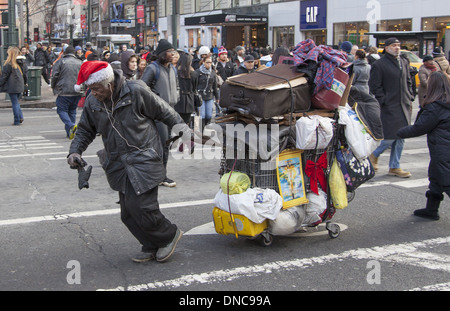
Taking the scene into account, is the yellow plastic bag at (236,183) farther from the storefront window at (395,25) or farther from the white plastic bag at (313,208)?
the storefront window at (395,25)

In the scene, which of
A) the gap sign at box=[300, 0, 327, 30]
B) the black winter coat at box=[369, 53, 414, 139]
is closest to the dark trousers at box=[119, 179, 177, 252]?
the black winter coat at box=[369, 53, 414, 139]

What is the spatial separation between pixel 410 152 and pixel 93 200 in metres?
5.92

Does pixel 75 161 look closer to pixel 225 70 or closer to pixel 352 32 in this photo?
pixel 225 70

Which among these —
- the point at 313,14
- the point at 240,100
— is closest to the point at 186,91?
the point at 240,100

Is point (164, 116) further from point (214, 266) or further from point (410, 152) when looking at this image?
point (410, 152)

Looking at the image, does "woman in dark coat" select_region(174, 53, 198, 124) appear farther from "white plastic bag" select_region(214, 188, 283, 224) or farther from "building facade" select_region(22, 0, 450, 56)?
"building facade" select_region(22, 0, 450, 56)

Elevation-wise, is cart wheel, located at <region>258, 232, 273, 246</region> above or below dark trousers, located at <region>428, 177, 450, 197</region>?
below

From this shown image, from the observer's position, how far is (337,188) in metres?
5.34

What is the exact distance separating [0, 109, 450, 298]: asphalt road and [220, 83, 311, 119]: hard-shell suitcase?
49.8 inches

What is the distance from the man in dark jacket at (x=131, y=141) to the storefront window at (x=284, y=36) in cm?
3571

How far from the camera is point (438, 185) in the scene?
241 inches

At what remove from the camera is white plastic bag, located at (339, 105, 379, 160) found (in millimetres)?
5359
